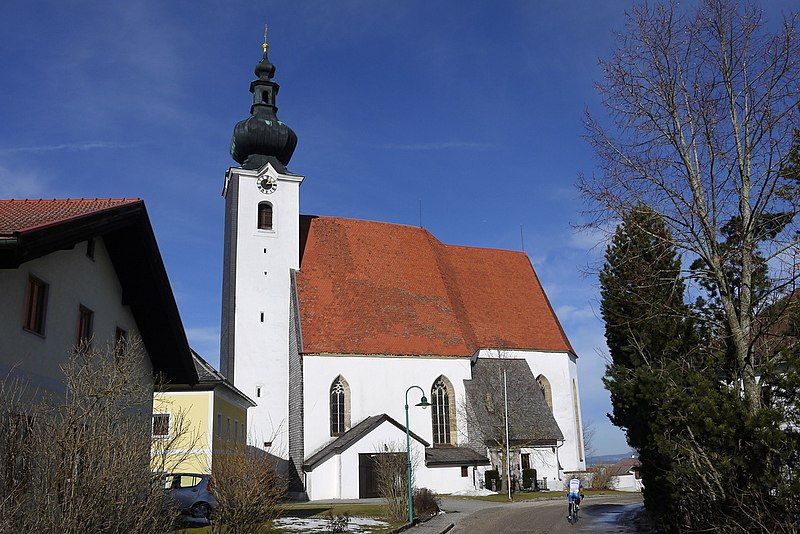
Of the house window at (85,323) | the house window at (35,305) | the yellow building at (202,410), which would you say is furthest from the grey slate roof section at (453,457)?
the house window at (35,305)

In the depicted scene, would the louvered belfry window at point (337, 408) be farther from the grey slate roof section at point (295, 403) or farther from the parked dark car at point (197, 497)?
the parked dark car at point (197, 497)

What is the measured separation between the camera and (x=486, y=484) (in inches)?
1341

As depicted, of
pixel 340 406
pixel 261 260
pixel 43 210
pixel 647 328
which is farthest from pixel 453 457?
pixel 43 210

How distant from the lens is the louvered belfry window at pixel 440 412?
3578 centimetres

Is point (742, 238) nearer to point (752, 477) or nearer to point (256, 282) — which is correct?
point (752, 477)

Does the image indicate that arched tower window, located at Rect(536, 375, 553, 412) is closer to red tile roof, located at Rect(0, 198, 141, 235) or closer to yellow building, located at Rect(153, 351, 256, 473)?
yellow building, located at Rect(153, 351, 256, 473)

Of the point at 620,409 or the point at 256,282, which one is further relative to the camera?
the point at 256,282

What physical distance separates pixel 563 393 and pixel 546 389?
98 cm

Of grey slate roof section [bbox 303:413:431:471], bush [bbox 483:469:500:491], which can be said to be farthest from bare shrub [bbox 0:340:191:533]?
bush [bbox 483:469:500:491]

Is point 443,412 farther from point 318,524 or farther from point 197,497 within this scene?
point 197,497

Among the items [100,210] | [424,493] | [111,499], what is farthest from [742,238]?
[424,493]

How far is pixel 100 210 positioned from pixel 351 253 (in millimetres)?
27421

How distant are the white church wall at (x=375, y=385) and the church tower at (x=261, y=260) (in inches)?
68.1

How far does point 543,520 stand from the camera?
20406mm
